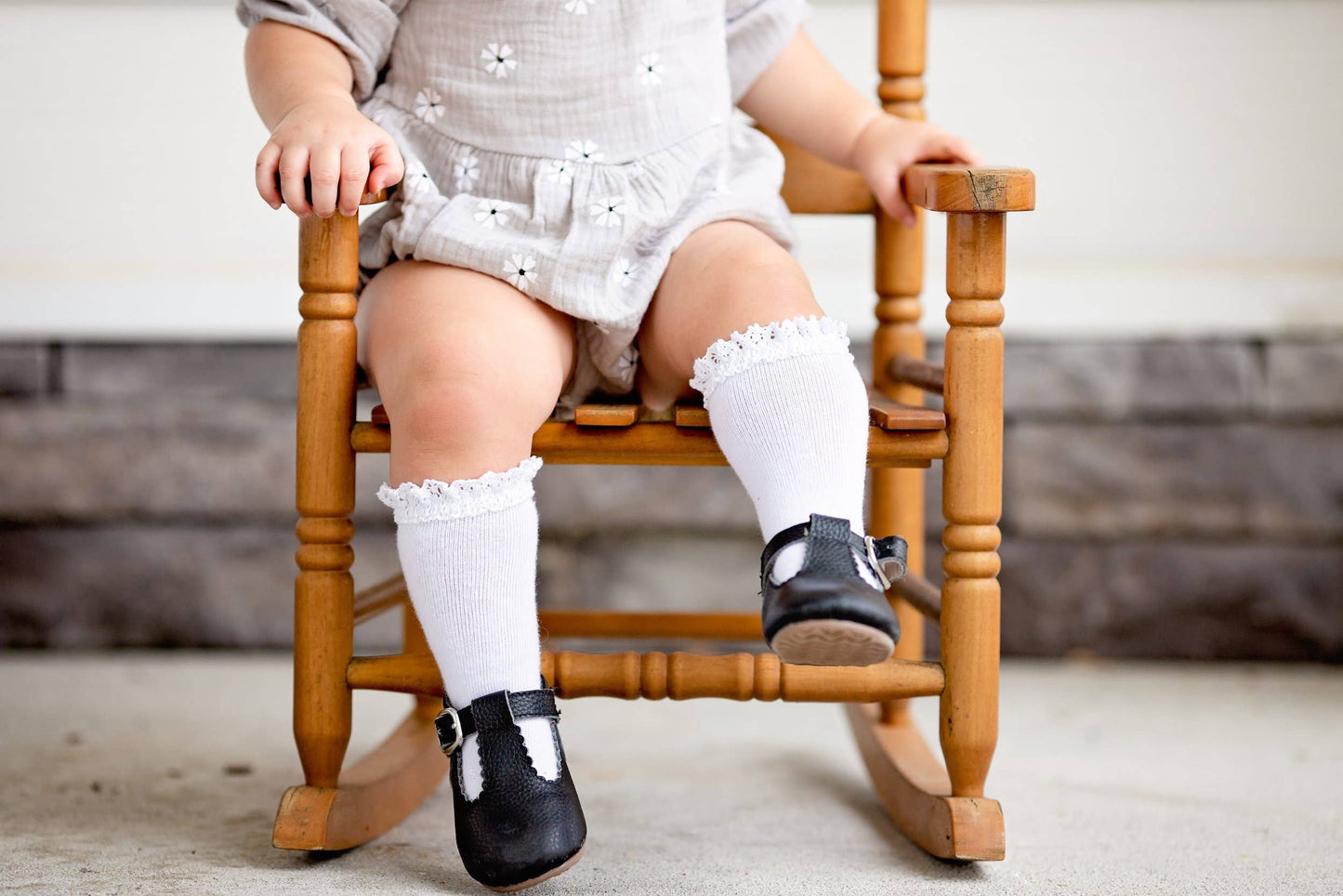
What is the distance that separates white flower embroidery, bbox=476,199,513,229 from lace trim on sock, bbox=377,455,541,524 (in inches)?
7.1

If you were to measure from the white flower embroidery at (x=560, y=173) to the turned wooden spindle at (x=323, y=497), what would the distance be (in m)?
0.13

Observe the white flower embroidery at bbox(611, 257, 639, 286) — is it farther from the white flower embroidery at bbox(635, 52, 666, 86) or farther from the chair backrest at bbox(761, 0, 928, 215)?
the chair backrest at bbox(761, 0, 928, 215)

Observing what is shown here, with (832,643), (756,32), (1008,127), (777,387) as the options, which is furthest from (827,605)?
(1008,127)

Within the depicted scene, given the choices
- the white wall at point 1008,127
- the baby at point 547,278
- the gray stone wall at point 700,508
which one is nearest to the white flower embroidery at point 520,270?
the baby at point 547,278

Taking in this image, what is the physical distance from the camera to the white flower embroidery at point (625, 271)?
0.78 m

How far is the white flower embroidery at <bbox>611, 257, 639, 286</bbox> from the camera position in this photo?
30.5 inches

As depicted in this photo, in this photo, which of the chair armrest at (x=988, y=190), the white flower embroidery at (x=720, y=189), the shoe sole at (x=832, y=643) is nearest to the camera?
the shoe sole at (x=832, y=643)

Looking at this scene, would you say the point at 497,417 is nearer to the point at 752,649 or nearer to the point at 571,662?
the point at 571,662

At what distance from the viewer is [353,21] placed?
2.72 ft

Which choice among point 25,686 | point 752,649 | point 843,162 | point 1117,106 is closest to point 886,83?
point 843,162

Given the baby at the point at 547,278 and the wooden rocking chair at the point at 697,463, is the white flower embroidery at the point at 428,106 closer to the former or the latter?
the baby at the point at 547,278

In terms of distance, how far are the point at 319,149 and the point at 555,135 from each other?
0.58ft

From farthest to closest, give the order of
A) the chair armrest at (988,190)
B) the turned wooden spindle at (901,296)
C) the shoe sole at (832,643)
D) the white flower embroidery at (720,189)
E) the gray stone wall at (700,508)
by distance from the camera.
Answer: the gray stone wall at (700,508), the turned wooden spindle at (901,296), the white flower embroidery at (720,189), the chair armrest at (988,190), the shoe sole at (832,643)

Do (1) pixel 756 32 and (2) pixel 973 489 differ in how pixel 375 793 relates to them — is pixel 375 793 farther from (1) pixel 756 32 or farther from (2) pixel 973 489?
(1) pixel 756 32
